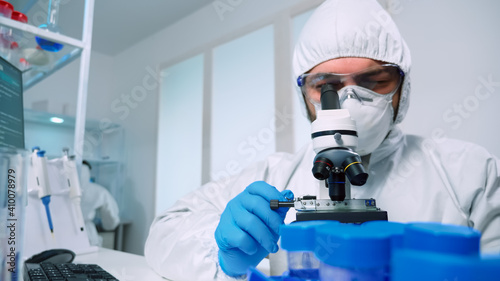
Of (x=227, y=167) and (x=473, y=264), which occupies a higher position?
(x=227, y=167)

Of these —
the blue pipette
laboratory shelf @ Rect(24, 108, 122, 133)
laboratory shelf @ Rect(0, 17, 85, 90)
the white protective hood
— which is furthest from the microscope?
laboratory shelf @ Rect(24, 108, 122, 133)

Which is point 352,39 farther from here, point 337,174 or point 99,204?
point 99,204

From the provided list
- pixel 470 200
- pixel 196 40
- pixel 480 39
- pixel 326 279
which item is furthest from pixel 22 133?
pixel 196 40

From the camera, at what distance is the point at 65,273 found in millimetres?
717

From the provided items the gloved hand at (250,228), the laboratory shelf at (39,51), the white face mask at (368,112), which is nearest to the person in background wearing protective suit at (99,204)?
the laboratory shelf at (39,51)

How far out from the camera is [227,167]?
8.89ft

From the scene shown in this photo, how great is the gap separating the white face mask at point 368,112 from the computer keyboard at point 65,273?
0.69m

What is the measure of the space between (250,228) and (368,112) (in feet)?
1.44

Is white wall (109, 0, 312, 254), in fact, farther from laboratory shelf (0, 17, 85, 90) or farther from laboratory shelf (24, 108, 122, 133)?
laboratory shelf (0, 17, 85, 90)

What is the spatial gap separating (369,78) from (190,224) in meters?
0.69

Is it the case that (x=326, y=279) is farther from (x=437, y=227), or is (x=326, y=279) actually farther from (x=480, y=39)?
(x=480, y=39)

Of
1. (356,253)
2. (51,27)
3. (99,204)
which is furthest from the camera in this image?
(99,204)

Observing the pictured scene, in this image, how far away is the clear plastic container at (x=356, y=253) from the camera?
274 mm

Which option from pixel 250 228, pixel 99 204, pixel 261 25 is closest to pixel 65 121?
pixel 99 204
